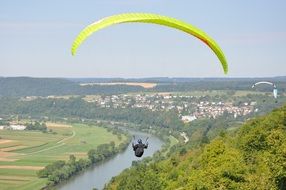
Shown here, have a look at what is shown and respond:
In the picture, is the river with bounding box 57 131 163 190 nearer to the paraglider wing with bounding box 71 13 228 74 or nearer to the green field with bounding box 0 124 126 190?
the green field with bounding box 0 124 126 190

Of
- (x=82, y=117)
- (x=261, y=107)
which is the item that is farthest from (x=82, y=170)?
(x=82, y=117)

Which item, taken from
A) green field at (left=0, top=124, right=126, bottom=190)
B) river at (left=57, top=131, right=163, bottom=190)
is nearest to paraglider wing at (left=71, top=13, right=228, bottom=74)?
river at (left=57, top=131, right=163, bottom=190)

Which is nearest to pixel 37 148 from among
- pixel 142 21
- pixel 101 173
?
pixel 101 173

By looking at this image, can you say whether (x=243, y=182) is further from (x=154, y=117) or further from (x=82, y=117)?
(x=82, y=117)

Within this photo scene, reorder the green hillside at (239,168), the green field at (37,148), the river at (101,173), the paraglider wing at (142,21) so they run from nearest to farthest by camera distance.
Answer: the paraglider wing at (142,21)
the green hillside at (239,168)
the river at (101,173)
the green field at (37,148)

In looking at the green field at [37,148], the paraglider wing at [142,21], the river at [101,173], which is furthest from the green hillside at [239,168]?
the green field at [37,148]

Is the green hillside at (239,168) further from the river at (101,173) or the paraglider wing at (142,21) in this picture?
the river at (101,173)

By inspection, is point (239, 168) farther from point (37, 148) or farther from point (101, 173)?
point (37, 148)

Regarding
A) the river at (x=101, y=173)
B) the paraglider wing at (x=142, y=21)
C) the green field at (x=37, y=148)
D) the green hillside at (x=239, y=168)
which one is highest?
the paraglider wing at (x=142, y=21)
